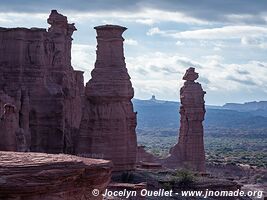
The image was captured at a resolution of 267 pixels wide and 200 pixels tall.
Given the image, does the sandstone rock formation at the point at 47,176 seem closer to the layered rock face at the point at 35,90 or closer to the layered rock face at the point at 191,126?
the layered rock face at the point at 35,90

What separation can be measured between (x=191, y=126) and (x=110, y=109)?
16.6 m

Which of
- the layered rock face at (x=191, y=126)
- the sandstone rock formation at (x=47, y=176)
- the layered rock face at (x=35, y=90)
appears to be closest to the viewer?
the sandstone rock formation at (x=47, y=176)

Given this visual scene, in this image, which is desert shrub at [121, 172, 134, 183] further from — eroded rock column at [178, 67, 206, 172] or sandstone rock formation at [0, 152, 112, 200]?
sandstone rock formation at [0, 152, 112, 200]

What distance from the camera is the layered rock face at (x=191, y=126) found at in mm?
56875

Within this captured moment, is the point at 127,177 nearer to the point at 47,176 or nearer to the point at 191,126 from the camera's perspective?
the point at 191,126

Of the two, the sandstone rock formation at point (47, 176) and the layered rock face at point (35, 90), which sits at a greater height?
the layered rock face at point (35, 90)

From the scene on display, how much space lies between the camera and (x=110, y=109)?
139 feet

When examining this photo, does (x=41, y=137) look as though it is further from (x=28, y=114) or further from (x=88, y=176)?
(x=88, y=176)

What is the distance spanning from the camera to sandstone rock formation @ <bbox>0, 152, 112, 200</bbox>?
11.0m

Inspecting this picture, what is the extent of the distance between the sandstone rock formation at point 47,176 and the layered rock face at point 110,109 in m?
29.2

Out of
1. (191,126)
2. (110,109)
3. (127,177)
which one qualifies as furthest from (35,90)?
(191,126)

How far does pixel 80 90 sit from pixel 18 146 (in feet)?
62.0

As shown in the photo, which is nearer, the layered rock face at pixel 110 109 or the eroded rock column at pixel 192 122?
the layered rock face at pixel 110 109

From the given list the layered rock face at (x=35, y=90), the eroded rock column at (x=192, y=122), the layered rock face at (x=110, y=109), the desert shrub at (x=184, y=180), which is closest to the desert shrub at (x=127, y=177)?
the layered rock face at (x=110, y=109)
